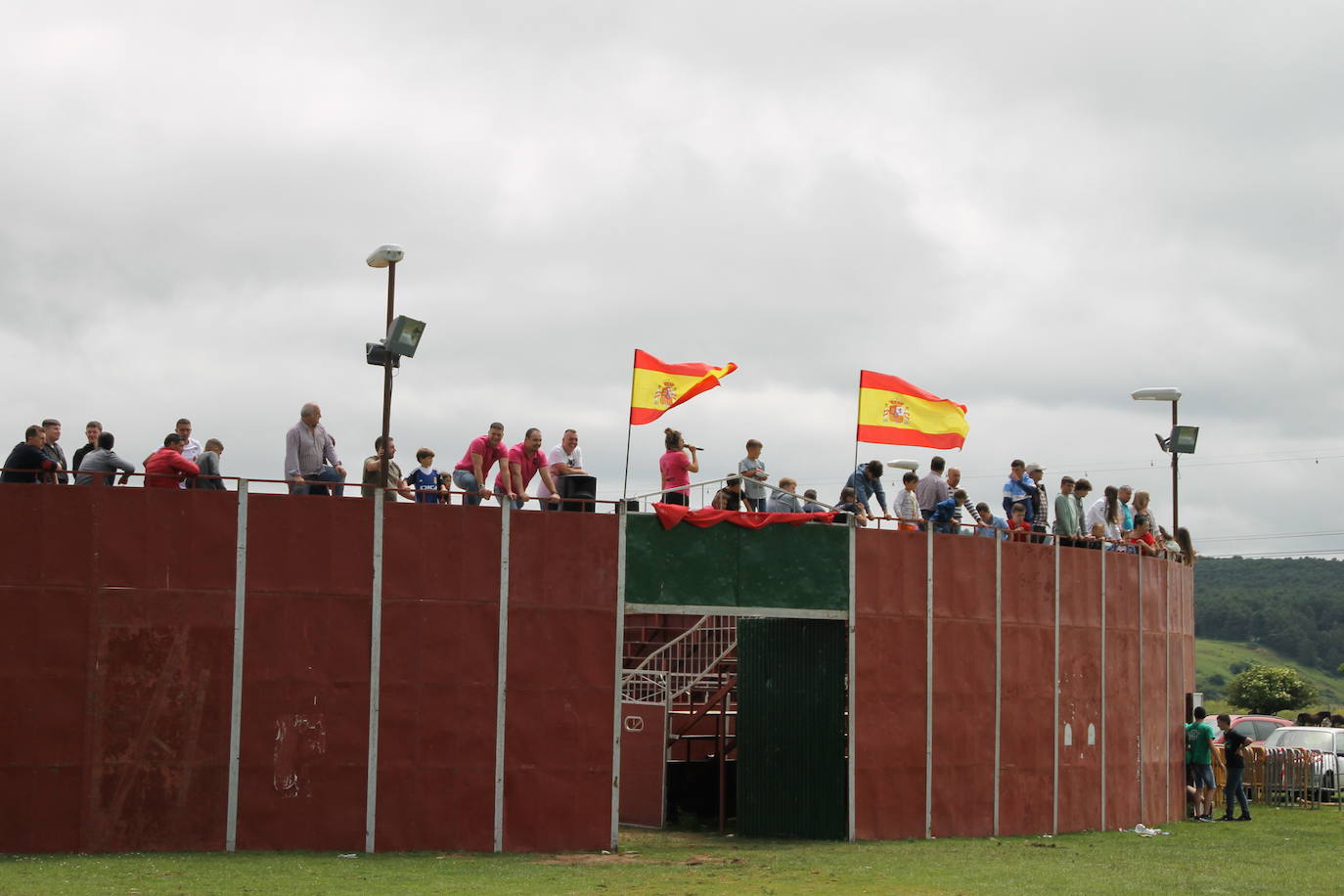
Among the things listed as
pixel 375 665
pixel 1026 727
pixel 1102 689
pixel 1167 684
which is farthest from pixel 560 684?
pixel 1167 684

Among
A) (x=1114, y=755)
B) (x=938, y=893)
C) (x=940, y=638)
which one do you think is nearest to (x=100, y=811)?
(x=938, y=893)

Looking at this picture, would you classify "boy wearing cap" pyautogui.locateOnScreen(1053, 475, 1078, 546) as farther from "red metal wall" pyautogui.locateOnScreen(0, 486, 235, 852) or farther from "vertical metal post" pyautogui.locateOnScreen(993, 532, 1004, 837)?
"red metal wall" pyautogui.locateOnScreen(0, 486, 235, 852)

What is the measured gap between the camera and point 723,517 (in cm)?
2223

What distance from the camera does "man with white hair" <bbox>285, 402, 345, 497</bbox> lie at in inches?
800

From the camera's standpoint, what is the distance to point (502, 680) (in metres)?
20.8

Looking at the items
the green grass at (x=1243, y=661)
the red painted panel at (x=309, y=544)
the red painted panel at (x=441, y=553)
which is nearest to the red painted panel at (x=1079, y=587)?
the red painted panel at (x=441, y=553)

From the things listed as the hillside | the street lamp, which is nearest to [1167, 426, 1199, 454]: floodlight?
the street lamp

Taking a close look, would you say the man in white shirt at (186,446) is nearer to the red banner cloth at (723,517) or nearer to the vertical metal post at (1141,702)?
the red banner cloth at (723,517)

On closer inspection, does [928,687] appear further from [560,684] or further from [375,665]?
[375,665]

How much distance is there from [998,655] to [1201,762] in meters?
7.45

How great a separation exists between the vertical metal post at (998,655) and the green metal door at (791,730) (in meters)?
2.95

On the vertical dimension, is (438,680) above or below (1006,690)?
above

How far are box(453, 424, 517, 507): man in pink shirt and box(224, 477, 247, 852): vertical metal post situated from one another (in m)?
2.98

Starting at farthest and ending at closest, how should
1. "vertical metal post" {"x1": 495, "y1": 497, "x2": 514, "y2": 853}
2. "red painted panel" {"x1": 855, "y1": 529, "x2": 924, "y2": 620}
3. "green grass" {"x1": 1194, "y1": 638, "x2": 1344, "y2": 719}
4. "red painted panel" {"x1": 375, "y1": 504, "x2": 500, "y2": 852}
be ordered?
"green grass" {"x1": 1194, "y1": 638, "x2": 1344, "y2": 719}
"red painted panel" {"x1": 855, "y1": 529, "x2": 924, "y2": 620}
"vertical metal post" {"x1": 495, "y1": 497, "x2": 514, "y2": 853}
"red painted panel" {"x1": 375, "y1": 504, "x2": 500, "y2": 852}
